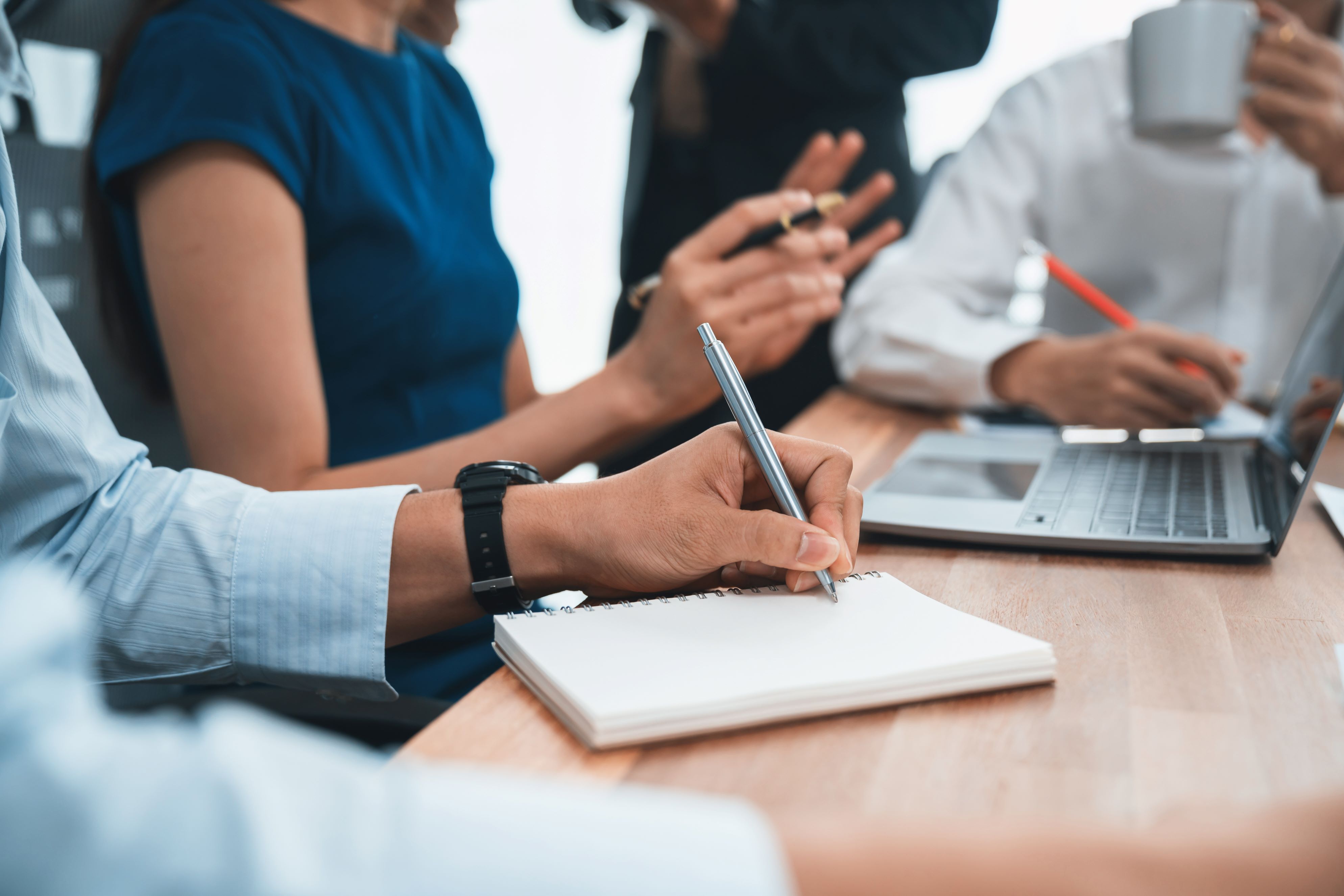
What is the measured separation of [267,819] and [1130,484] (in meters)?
0.68

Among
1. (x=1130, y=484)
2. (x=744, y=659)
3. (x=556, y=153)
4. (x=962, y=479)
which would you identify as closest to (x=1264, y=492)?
(x=1130, y=484)

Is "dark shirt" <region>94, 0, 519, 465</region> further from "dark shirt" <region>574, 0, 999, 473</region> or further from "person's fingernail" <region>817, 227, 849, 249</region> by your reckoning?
"dark shirt" <region>574, 0, 999, 473</region>

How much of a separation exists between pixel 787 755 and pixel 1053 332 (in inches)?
44.5

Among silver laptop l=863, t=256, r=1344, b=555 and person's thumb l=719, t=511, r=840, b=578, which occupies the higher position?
person's thumb l=719, t=511, r=840, b=578

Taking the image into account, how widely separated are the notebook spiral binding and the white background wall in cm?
241

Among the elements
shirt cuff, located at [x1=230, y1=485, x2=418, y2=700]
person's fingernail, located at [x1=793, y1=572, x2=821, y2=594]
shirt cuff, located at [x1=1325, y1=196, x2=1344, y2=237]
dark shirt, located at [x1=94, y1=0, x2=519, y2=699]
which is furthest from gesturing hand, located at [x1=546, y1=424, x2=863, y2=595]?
shirt cuff, located at [x1=1325, y1=196, x2=1344, y2=237]

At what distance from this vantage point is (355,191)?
2.47ft

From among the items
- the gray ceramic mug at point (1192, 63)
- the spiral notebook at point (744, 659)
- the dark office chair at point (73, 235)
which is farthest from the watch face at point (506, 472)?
the gray ceramic mug at point (1192, 63)

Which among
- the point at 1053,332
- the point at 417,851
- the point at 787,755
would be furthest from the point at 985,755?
the point at 1053,332

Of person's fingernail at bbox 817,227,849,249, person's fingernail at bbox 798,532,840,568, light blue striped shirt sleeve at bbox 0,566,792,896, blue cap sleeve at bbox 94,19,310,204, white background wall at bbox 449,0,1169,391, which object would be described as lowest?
white background wall at bbox 449,0,1169,391

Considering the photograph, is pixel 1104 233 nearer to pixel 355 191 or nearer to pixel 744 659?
pixel 355 191

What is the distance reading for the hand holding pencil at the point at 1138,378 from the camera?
0.91 m

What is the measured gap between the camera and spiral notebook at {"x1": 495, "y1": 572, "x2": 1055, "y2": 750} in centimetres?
36

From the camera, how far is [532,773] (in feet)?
1.13
